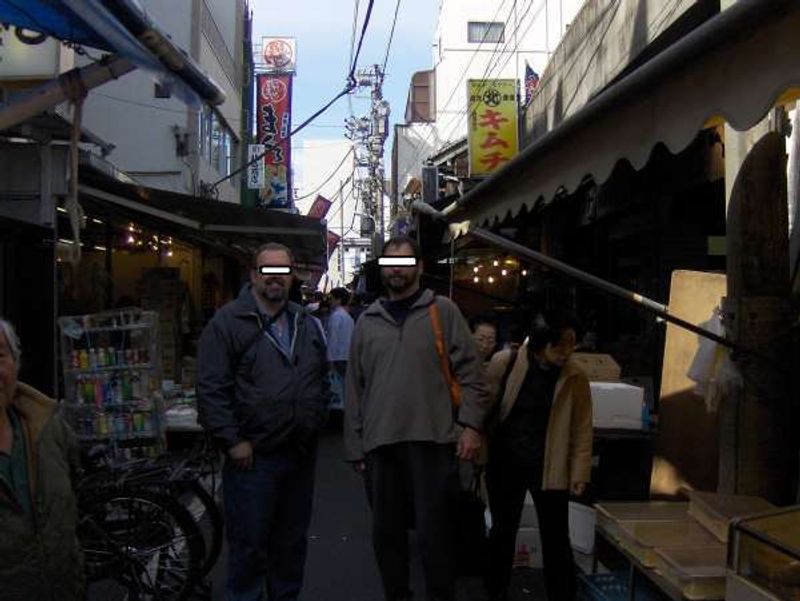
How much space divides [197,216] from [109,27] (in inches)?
272

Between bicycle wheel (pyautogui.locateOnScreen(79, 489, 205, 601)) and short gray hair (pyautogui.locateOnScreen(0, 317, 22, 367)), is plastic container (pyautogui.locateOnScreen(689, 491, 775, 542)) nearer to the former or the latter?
bicycle wheel (pyautogui.locateOnScreen(79, 489, 205, 601))

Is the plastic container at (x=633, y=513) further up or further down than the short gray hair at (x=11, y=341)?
further down

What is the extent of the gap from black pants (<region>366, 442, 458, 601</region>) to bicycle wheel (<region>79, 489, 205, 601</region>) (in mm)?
1371

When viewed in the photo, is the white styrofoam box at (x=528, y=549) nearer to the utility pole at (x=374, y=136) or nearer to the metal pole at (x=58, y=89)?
the metal pole at (x=58, y=89)

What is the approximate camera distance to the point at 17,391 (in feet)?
8.80

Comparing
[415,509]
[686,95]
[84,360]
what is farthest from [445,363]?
[84,360]

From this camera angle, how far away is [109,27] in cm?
422

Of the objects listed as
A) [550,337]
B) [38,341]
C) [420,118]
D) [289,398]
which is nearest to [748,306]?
[550,337]

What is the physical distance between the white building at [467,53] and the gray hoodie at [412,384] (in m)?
28.6

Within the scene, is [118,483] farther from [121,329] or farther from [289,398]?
[121,329]

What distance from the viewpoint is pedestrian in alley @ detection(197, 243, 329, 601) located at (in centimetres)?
404

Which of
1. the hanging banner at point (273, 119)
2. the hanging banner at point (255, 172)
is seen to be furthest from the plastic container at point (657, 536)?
the hanging banner at point (255, 172)

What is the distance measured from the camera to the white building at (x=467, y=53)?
33.1 metres

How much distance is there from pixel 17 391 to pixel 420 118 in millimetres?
42794
